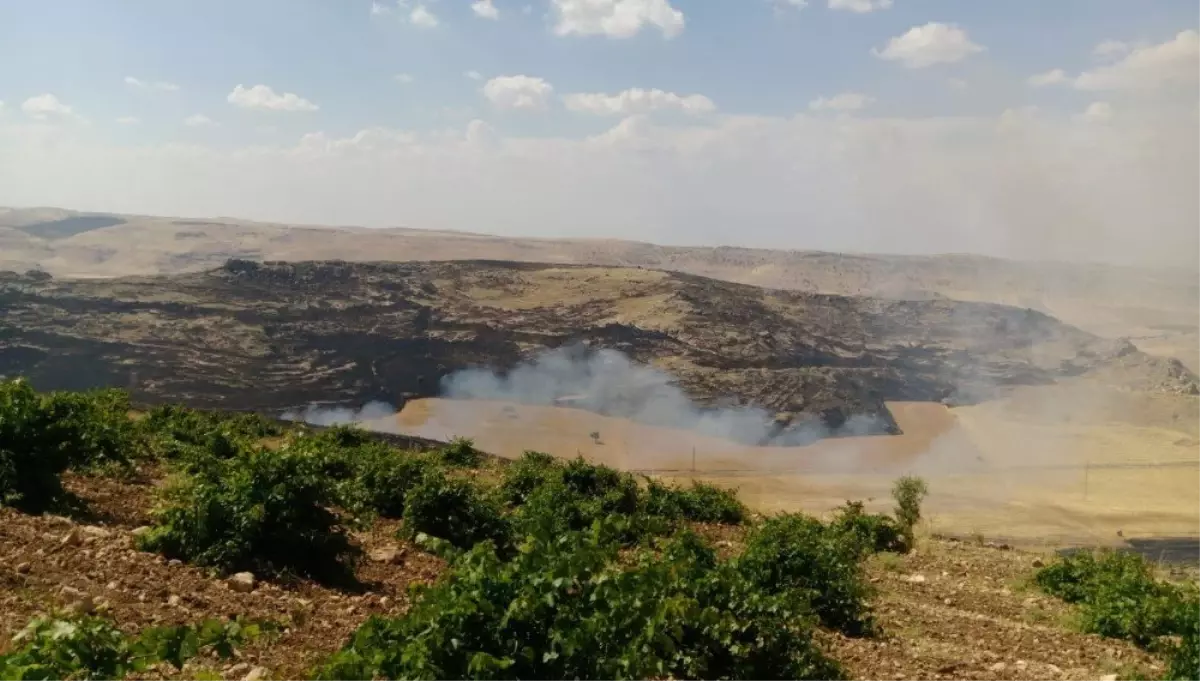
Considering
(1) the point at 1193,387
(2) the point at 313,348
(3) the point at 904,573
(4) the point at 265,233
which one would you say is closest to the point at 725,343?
(2) the point at 313,348

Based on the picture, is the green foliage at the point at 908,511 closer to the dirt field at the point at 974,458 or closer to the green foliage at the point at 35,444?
the dirt field at the point at 974,458

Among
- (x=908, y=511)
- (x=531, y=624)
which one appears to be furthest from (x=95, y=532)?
(x=908, y=511)

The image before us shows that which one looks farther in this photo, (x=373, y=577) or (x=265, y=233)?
(x=265, y=233)

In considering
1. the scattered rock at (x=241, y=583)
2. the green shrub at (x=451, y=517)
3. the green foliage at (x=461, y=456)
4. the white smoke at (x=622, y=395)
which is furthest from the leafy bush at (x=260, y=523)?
the white smoke at (x=622, y=395)

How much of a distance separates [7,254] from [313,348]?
300 feet

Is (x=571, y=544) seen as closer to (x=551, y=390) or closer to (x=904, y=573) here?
(x=904, y=573)

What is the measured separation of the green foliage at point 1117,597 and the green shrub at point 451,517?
6768 millimetres

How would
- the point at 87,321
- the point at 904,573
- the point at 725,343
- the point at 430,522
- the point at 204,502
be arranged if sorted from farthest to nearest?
the point at 725,343 → the point at 87,321 → the point at 904,573 → the point at 430,522 → the point at 204,502

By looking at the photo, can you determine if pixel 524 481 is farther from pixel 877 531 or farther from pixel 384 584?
pixel 384 584

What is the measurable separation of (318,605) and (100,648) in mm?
3137

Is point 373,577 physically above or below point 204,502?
below

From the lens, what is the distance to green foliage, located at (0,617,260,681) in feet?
9.19

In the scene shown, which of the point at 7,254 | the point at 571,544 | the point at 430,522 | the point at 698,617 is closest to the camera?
the point at 698,617

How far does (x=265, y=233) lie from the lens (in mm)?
154500
